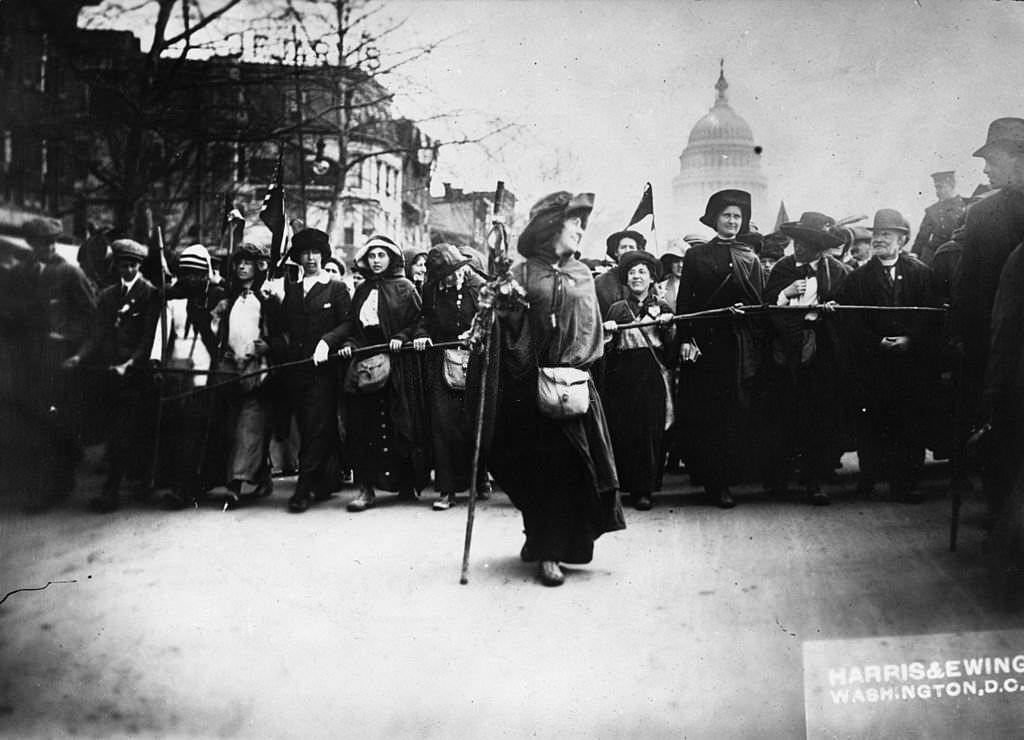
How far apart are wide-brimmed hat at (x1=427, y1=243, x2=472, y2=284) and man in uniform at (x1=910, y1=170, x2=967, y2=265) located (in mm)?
2192

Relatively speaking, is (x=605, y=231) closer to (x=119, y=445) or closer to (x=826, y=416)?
(x=826, y=416)

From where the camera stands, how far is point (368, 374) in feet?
14.9

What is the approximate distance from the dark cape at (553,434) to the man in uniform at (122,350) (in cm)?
171

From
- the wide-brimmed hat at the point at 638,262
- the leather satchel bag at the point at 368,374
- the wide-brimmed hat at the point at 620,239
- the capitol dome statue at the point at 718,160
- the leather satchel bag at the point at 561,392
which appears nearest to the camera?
the leather satchel bag at the point at 561,392

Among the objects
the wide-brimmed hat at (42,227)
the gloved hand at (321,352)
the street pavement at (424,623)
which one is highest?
the wide-brimmed hat at (42,227)

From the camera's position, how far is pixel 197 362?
4.41 metres

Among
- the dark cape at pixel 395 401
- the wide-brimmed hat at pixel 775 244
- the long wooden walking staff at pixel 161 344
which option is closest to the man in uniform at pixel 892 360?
the wide-brimmed hat at pixel 775 244

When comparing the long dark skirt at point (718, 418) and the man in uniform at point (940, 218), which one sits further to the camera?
the long dark skirt at point (718, 418)

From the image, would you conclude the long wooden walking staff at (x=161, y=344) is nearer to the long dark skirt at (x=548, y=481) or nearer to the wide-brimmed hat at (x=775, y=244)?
the long dark skirt at (x=548, y=481)

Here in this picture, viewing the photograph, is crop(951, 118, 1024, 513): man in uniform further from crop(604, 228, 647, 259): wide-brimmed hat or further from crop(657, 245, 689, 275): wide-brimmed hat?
crop(604, 228, 647, 259): wide-brimmed hat

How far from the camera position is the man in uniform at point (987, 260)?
428 centimetres

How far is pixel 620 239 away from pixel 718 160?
1.89 ft

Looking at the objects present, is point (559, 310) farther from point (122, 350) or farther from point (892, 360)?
point (122, 350)

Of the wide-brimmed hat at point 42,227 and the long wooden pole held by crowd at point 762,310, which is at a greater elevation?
the wide-brimmed hat at point 42,227
